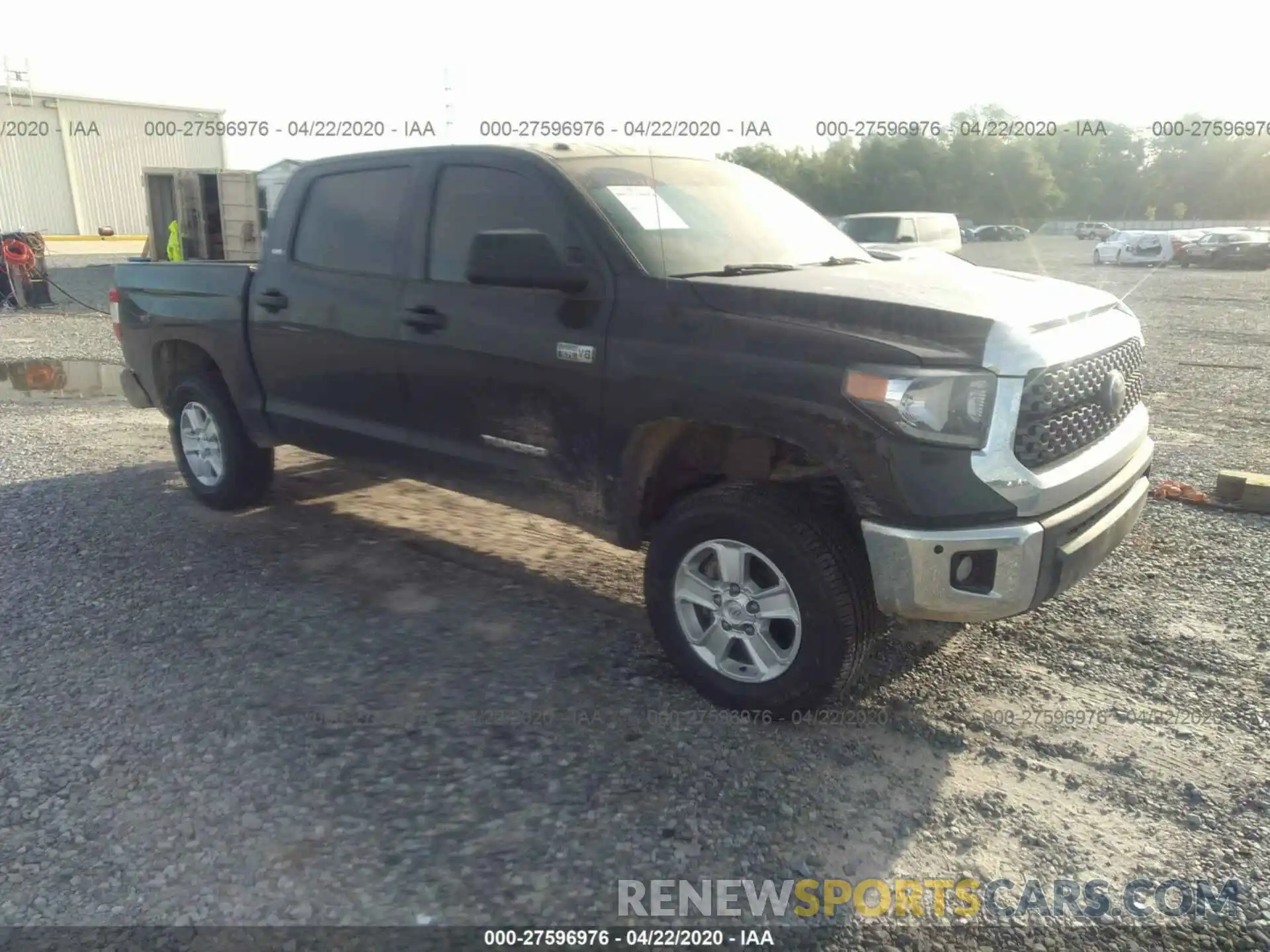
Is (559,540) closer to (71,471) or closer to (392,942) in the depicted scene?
(392,942)

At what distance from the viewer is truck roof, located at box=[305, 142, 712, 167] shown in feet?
13.9

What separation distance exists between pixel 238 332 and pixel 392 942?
12.4 feet

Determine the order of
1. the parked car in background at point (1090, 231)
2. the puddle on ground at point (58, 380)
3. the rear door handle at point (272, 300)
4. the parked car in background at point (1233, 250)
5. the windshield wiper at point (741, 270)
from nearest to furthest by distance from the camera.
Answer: the windshield wiper at point (741, 270)
the rear door handle at point (272, 300)
the puddle on ground at point (58, 380)
the parked car in background at point (1233, 250)
the parked car in background at point (1090, 231)

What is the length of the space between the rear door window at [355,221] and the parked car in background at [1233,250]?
29327 mm

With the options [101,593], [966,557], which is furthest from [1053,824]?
[101,593]

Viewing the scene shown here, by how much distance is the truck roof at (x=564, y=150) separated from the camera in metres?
4.23

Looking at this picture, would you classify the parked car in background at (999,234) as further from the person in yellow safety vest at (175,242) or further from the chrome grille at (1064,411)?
the chrome grille at (1064,411)

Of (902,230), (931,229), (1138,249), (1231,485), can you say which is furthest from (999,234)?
(1231,485)

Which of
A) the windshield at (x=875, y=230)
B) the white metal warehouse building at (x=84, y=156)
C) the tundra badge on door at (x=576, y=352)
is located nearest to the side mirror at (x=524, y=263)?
the tundra badge on door at (x=576, y=352)

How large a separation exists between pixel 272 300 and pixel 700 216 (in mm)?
A: 2344

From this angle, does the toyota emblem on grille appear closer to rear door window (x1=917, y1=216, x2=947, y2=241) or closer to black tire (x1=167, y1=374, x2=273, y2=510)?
black tire (x1=167, y1=374, x2=273, y2=510)

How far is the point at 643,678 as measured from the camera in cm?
387

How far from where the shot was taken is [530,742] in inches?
135

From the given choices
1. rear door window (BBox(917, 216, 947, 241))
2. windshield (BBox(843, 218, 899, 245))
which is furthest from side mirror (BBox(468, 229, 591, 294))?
rear door window (BBox(917, 216, 947, 241))
